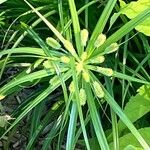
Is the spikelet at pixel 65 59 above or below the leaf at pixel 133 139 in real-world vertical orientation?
above

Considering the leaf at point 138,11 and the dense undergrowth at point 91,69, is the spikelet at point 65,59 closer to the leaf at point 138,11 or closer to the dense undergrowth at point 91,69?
the dense undergrowth at point 91,69

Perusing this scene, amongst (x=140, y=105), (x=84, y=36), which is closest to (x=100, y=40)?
(x=84, y=36)

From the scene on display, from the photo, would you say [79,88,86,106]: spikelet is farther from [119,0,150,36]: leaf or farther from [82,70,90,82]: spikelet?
[119,0,150,36]: leaf

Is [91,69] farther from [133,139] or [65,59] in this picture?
[133,139]

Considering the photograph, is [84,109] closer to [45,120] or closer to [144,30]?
[45,120]

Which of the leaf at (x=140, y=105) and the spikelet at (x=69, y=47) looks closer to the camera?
the spikelet at (x=69, y=47)

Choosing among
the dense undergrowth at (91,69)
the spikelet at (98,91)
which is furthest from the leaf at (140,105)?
the spikelet at (98,91)

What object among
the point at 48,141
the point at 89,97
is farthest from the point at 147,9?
the point at 48,141
